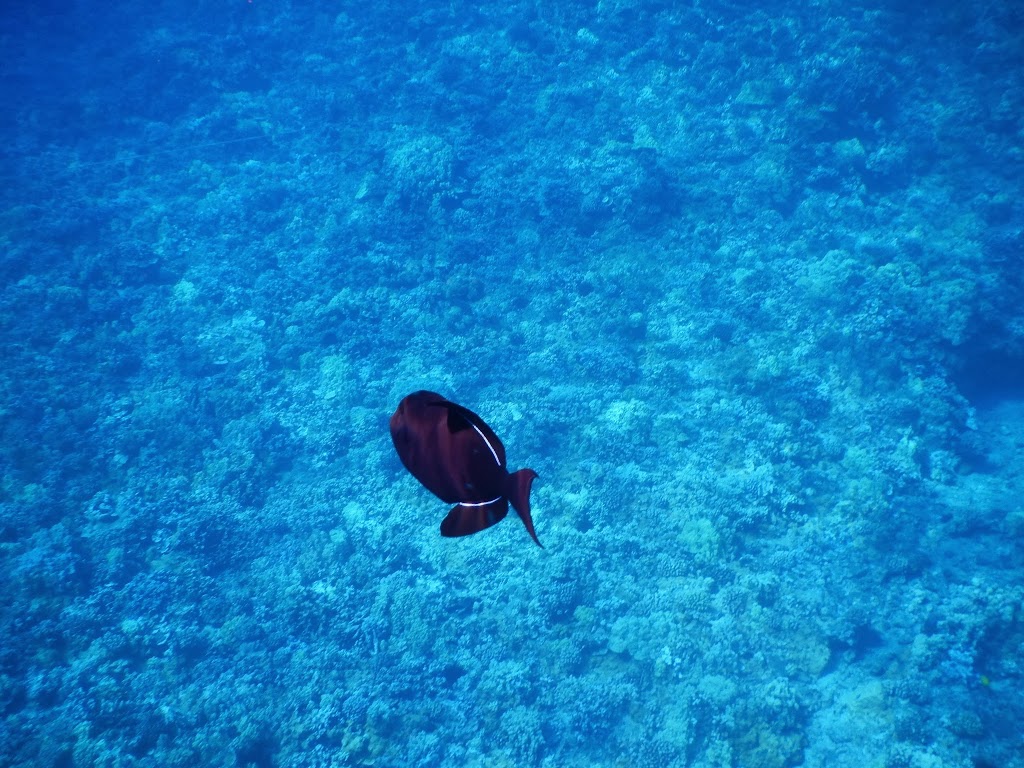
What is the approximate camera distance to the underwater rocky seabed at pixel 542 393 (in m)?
6.84

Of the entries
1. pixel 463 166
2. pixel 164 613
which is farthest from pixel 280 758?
pixel 463 166

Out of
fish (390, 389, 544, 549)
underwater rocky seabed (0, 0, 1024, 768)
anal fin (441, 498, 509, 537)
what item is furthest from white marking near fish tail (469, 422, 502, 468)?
underwater rocky seabed (0, 0, 1024, 768)

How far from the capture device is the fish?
125 centimetres

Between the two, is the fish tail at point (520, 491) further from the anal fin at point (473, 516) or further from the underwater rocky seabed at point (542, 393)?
the underwater rocky seabed at point (542, 393)

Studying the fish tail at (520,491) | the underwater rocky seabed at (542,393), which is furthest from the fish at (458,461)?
the underwater rocky seabed at (542,393)

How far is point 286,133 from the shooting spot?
16734mm

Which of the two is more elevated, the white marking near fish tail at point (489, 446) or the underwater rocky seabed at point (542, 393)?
the white marking near fish tail at point (489, 446)

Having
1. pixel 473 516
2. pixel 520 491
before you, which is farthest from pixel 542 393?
pixel 520 491

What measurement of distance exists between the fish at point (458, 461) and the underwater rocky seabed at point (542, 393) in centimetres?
664

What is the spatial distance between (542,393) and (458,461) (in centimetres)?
857

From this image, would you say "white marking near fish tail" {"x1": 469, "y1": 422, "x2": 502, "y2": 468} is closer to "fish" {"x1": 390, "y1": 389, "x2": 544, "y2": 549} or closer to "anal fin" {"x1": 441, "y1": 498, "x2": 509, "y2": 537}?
"fish" {"x1": 390, "y1": 389, "x2": 544, "y2": 549}

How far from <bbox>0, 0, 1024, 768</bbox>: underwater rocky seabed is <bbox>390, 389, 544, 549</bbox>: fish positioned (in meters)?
6.64

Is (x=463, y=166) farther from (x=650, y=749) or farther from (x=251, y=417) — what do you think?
(x=650, y=749)

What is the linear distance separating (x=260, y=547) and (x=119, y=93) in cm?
1759
